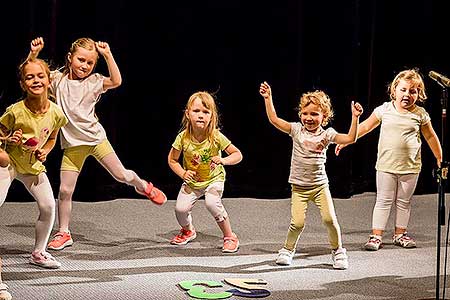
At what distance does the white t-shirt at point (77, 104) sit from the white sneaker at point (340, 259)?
1323mm

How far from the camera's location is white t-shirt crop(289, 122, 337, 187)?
4.41 metres

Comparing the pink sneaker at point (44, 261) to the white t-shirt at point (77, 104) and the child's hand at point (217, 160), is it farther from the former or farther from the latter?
the child's hand at point (217, 160)

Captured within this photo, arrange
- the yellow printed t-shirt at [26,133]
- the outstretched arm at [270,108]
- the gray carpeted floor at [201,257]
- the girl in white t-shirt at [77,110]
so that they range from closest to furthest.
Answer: the gray carpeted floor at [201,257] < the yellow printed t-shirt at [26,133] < the outstretched arm at [270,108] < the girl in white t-shirt at [77,110]

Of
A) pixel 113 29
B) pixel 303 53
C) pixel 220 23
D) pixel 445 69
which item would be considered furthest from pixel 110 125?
pixel 445 69

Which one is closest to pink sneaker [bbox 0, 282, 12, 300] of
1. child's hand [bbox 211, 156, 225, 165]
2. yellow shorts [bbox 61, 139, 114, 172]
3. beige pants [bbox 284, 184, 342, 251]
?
yellow shorts [bbox 61, 139, 114, 172]

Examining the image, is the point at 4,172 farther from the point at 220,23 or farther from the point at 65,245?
the point at 220,23

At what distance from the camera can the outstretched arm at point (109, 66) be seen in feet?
14.6

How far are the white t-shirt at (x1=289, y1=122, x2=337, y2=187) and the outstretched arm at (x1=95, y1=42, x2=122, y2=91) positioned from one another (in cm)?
93

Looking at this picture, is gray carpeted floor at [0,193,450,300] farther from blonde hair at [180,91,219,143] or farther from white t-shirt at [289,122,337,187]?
blonde hair at [180,91,219,143]

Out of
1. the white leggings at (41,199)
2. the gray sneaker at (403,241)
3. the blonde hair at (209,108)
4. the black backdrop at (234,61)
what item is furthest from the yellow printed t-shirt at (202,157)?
the black backdrop at (234,61)

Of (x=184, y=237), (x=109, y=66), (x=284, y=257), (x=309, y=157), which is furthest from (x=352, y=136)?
(x=109, y=66)

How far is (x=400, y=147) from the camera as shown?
4.81 metres

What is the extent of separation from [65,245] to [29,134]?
2.41ft

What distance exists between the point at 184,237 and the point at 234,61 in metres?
1.50
